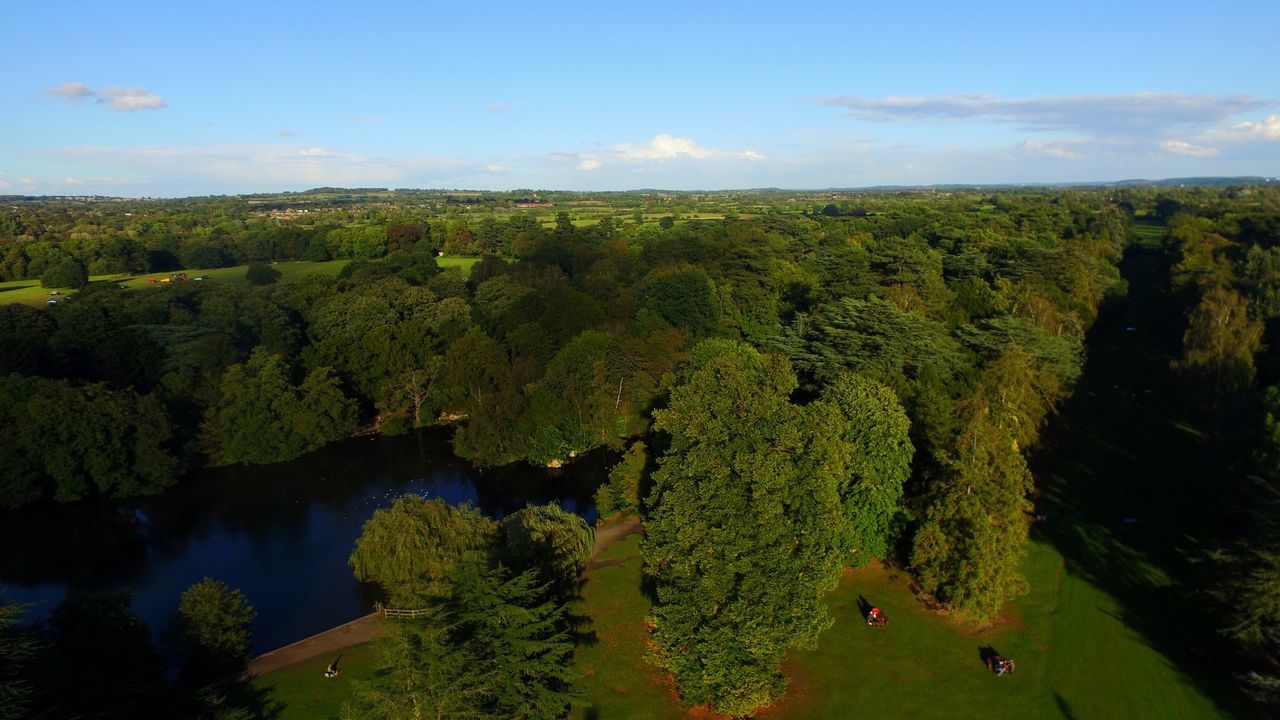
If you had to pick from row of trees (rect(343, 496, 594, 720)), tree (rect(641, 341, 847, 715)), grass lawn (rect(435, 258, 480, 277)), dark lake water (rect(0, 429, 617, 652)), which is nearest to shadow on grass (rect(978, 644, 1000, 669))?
tree (rect(641, 341, 847, 715))

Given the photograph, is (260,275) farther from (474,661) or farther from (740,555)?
(740,555)

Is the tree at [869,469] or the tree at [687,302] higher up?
the tree at [687,302]

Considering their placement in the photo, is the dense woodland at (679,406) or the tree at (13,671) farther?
the dense woodland at (679,406)

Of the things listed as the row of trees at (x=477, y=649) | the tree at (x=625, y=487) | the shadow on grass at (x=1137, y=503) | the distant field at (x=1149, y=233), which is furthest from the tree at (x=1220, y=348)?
the distant field at (x=1149, y=233)

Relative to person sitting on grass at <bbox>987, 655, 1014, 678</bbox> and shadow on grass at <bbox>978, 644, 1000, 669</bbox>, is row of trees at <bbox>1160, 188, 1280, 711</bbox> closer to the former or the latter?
person sitting on grass at <bbox>987, 655, 1014, 678</bbox>

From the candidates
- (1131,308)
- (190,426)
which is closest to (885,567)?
(190,426)

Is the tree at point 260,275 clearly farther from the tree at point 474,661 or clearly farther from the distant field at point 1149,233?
the distant field at point 1149,233

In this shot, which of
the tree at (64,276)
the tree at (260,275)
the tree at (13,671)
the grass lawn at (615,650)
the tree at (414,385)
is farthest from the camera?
the tree at (260,275)
